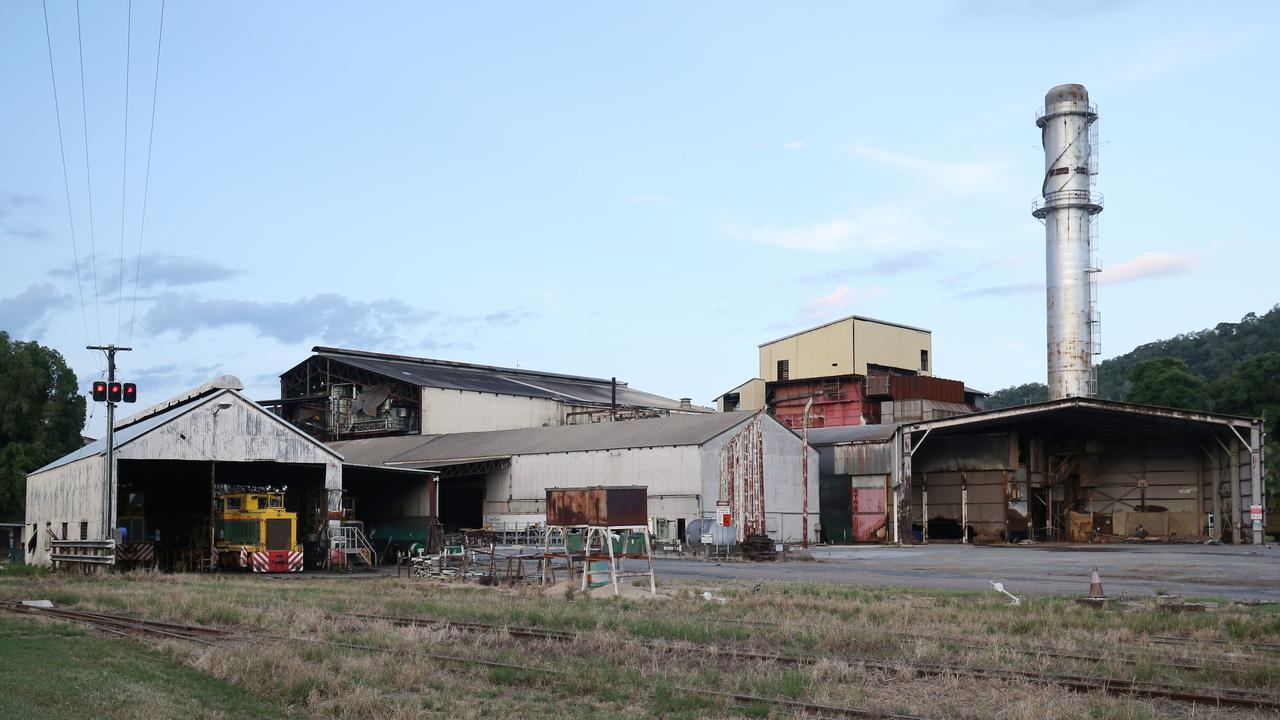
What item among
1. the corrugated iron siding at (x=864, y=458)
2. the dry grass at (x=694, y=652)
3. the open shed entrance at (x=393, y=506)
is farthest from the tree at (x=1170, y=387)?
the dry grass at (x=694, y=652)

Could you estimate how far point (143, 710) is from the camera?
12953 millimetres

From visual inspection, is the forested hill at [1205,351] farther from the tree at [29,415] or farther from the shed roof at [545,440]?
the tree at [29,415]

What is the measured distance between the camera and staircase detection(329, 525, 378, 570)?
46.7 meters

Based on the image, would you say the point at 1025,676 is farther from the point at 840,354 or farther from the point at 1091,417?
the point at 840,354

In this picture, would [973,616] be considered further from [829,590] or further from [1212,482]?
[1212,482]

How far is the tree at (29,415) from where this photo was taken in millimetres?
70188

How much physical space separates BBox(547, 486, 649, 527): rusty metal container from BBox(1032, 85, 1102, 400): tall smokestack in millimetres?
49603

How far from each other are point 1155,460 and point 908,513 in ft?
54.3

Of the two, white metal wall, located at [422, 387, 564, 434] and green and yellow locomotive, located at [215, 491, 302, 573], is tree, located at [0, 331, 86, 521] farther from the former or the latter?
green and yellow locomotive, located at [215, 491, 302, 573]

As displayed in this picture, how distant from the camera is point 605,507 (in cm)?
3194

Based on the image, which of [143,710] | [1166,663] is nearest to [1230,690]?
[1166,663]

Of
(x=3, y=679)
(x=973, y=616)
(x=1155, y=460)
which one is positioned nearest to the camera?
(x=3, y=679)

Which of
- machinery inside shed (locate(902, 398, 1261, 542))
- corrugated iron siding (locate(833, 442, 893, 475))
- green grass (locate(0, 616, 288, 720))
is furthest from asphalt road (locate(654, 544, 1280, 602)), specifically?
green grass (locate(0, 616, 288, 720))

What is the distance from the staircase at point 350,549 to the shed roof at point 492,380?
108 feet
